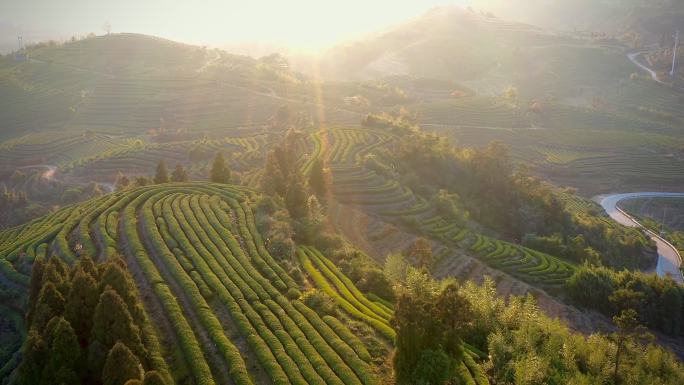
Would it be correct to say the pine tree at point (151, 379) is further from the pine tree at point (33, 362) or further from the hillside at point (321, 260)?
the pine tree at point (33, 362)

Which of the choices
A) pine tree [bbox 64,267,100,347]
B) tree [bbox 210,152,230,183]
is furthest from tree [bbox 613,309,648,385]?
tree [bbox 210,152,230,183]

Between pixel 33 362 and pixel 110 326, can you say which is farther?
pixel 110 326

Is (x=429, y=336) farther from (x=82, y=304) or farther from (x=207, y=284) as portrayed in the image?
(x=82, y=304)

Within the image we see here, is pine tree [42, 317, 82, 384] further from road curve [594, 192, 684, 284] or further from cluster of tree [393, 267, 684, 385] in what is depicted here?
road curve [594, 192, 684, 284]

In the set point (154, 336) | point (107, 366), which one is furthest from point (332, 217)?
point (107, 366)

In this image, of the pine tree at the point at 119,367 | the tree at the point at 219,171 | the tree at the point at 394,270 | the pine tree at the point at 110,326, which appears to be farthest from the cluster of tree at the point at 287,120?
the pine tree at the point at 119,367

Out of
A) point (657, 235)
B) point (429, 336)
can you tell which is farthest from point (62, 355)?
point (657, 235)

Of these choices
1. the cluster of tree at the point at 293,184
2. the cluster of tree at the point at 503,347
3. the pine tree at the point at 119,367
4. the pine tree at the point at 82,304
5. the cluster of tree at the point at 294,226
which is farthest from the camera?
the cluster of tree at the point at 293,184
